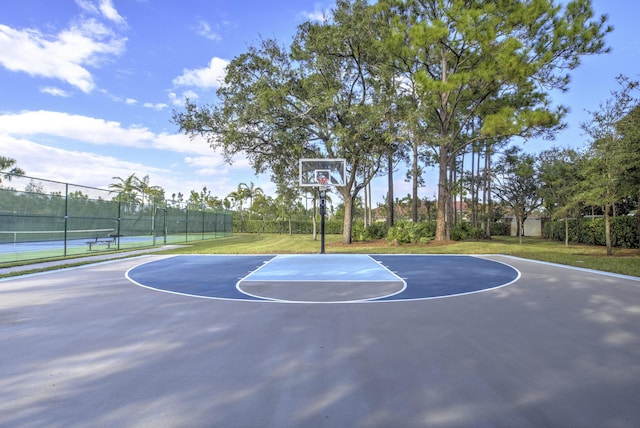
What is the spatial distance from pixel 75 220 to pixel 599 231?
24.9 m

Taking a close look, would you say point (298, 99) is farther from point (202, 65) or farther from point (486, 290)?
point (486, 290)

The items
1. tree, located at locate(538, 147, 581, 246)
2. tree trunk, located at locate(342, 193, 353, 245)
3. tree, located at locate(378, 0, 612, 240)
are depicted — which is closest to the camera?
tree, located at locate(378, 0, 612, 240)

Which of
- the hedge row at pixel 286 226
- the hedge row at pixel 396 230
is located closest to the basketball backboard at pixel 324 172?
the hedge row at pixel 396 230

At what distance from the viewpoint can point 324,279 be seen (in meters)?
7.70

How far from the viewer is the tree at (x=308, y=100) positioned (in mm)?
15656

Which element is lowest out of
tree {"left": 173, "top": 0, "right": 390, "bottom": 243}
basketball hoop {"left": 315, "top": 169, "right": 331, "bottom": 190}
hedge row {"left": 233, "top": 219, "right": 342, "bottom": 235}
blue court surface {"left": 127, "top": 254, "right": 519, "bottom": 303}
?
blue court surface {"left": 127, "top": 254, "right": 519, "bottom": 303}

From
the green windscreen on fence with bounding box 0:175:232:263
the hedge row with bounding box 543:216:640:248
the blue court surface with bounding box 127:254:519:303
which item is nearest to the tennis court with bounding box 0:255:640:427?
the blue court surface with bounding box 127:254:519:303

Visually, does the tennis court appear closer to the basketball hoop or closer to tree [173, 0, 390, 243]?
the basketball hoop

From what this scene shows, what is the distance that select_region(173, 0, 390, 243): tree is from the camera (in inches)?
616

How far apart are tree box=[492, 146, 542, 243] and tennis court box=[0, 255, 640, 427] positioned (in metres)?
18.7

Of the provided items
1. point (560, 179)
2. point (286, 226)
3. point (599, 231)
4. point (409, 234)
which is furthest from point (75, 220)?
point (599, 231)

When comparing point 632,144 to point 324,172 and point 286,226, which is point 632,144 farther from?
point 286,226

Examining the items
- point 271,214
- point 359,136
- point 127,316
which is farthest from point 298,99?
point 271,214

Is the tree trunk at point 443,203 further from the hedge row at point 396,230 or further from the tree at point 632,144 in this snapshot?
the tree at point 632,144
